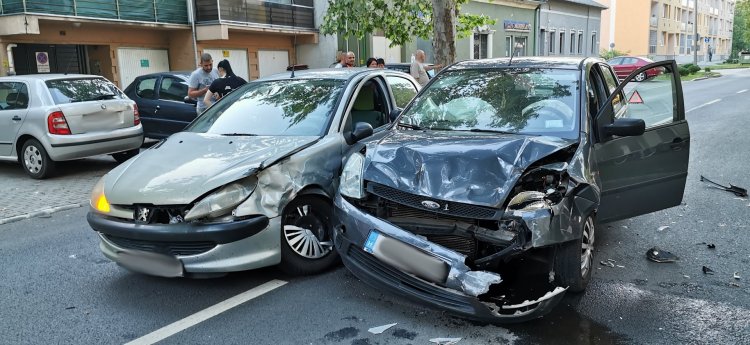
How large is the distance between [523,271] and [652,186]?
6.78 feet

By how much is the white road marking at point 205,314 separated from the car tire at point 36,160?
614 centimetres

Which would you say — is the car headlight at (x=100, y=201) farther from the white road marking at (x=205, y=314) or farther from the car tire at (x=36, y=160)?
the car tire at (x=36, y=160)

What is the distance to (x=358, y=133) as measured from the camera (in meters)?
4.89

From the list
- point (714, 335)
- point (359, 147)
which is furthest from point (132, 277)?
point (714, 335)

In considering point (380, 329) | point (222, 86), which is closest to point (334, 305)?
point (380, 329)

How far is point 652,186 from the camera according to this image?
492cm

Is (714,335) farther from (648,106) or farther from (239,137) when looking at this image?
(239,137)

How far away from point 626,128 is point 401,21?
11.6 metres

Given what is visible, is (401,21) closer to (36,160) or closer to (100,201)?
(36,160)

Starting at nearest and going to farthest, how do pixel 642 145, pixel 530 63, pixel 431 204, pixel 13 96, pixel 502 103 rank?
1. pixel 431 204
2. pixel 502 103
3. pixel 642 145
4. pixel 530 63
5. pixel 13 96

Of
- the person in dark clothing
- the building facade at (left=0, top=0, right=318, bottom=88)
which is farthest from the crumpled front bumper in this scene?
the building facade at (left=0, top=0, right=318, bottom=88)

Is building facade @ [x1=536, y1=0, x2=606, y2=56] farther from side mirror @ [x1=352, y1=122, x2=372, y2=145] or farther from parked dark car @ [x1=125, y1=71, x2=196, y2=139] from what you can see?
side mirror @ [x1=352, y1=122, x2=372, y2=145]

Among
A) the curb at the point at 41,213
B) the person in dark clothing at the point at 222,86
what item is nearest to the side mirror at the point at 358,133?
the curb at the point at 41,213

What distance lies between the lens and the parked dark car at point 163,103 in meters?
11.0
